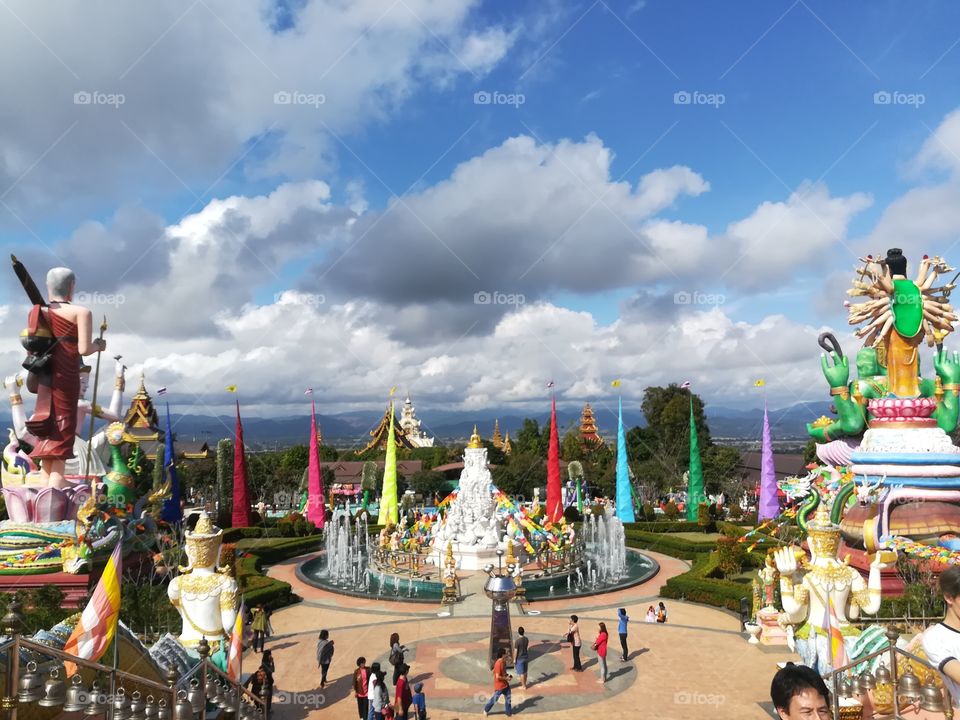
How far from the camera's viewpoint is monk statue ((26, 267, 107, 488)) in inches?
791

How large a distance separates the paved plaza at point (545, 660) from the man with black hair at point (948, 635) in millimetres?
9189

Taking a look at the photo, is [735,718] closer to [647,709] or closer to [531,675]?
[647,709]

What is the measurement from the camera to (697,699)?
13867 millimetres

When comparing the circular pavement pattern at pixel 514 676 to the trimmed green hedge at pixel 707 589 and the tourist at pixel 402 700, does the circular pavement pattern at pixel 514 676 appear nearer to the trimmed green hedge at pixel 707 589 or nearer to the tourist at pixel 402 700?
the tourist at pixel 402 700

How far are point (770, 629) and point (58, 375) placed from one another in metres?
22.5

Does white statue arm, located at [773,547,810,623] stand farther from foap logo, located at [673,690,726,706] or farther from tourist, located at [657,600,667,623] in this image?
tourist, located at [657,600,667,623]

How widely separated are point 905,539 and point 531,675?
45.2 feet

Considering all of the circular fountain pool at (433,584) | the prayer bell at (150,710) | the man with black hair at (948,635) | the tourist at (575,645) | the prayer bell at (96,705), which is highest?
the man with black hair at (948,635)

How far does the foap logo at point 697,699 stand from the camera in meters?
13.7

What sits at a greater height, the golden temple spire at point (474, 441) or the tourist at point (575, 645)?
the golden temple spire at point (474, 441)

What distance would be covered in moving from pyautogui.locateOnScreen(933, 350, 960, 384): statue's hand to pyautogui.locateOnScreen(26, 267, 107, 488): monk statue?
94.3 feet

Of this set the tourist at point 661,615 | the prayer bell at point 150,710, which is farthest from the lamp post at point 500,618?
the prayer bell at point 150,710

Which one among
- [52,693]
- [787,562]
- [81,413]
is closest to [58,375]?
[81,413]

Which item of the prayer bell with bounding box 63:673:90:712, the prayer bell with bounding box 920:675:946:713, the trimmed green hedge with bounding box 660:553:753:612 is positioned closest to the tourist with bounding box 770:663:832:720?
the prayer bell with bounding box 920:675:946:713
